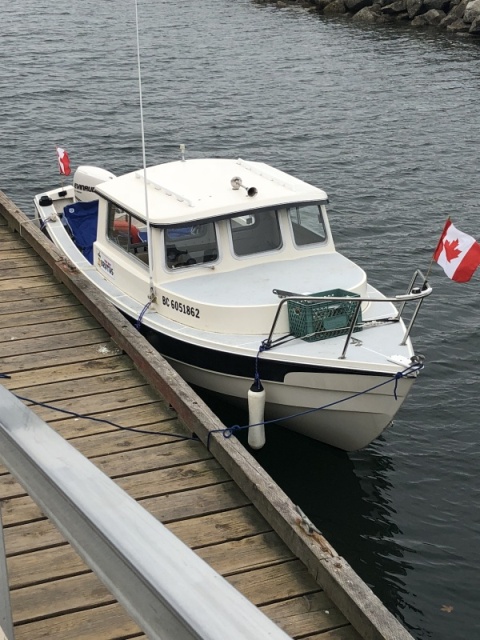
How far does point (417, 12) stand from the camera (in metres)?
44.1

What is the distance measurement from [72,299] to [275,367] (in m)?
2.62

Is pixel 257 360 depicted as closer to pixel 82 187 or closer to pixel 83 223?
pixel 83 223

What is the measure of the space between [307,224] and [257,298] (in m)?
1.85

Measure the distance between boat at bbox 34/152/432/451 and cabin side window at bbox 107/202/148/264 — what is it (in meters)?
0.02

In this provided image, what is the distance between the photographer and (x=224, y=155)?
25453 mm

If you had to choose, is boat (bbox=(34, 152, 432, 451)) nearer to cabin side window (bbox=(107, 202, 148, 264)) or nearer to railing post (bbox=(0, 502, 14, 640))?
cabin side window (bbox=(107, 202, 148, 264))

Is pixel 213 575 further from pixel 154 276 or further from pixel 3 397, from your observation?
pixel 154 276

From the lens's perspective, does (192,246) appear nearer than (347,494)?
No

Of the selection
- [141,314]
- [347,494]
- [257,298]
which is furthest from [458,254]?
[141,314]

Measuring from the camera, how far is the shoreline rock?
41.7 meters

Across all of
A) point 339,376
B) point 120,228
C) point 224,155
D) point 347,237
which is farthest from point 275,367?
point 224,155

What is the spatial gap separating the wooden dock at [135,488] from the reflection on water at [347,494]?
2639mm

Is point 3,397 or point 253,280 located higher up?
point 3,397

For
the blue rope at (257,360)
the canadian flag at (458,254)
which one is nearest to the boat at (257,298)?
the blue rope at (257,360)
